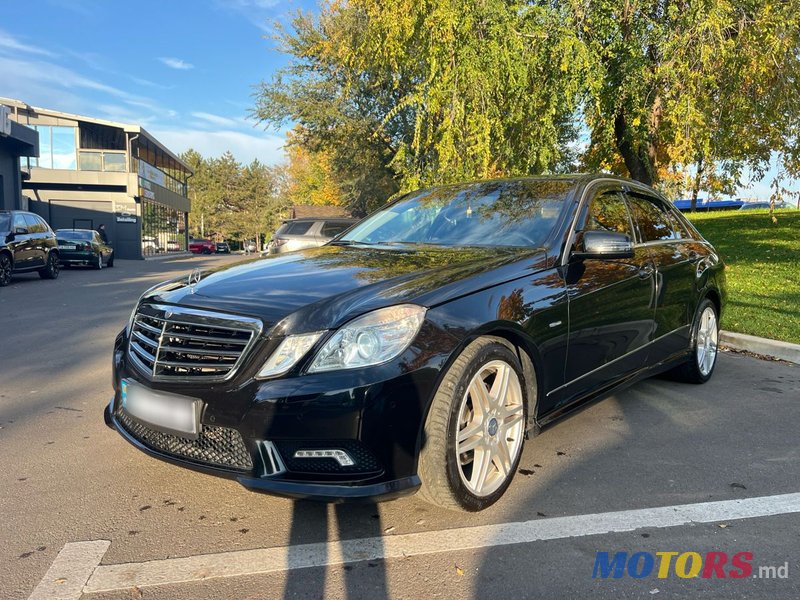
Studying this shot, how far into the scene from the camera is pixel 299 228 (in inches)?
599

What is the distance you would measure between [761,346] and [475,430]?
5018mm

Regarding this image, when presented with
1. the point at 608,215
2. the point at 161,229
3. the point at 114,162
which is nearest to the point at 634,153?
the point at 608,215

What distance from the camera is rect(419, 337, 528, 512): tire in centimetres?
271

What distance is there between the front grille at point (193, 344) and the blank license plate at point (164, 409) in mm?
92

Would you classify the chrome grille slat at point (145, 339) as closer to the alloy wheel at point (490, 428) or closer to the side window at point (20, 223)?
the alloy wheel at point (490, 428)

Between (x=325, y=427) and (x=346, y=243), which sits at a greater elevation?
(x=346, y=243)

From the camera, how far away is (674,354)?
482 centimetres

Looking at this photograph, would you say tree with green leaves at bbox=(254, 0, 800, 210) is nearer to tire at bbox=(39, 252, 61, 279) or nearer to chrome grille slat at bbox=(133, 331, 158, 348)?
chrome grille slat at bbox=(133, 331, 158, 348)

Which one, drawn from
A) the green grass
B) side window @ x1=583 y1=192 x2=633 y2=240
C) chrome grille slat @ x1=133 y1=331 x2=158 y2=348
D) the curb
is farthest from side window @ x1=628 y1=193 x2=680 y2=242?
chrome grille slat @ x1=133 y1=331 x2=158 y2=348

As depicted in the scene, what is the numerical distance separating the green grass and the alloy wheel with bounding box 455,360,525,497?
4931mm

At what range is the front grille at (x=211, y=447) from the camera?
2631 millimetres

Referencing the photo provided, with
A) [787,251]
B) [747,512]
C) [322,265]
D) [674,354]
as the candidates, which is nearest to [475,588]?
[747,512]

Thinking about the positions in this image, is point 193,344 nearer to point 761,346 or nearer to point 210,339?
point 210,339

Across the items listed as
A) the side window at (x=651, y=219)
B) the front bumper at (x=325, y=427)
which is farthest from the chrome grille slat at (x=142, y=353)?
the side window at (x=651, y=219)
